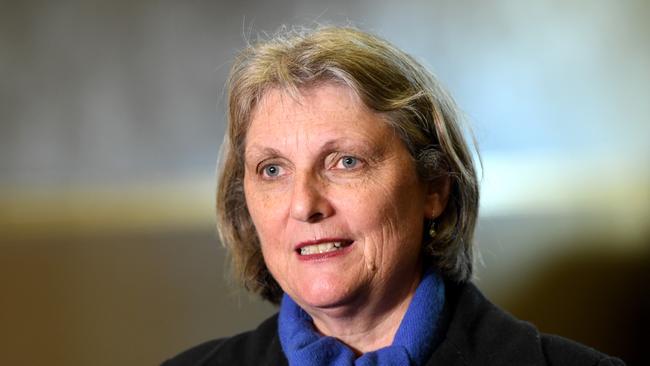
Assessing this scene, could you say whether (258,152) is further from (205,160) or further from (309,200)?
(205,160)

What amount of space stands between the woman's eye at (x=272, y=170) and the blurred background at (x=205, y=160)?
76 centimetres

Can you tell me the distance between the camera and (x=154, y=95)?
2.67 m

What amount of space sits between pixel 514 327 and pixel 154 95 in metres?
1.34

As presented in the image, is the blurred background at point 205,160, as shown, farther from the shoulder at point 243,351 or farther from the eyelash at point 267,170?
the eyelash at point 267,170

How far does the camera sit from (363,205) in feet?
5.61

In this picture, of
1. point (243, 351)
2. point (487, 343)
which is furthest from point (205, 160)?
point (487, 343)

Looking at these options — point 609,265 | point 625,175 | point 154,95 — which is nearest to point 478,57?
point 625,175

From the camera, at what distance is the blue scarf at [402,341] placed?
176 cm

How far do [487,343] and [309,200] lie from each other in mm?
475

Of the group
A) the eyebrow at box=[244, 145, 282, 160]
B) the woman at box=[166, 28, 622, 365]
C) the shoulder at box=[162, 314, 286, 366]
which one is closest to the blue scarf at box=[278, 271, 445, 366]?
the woman at box=[166, 28, 622, 365]

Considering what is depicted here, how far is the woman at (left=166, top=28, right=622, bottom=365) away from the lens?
5.64 ft

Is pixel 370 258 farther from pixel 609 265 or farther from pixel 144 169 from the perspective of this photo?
pixel 609 265

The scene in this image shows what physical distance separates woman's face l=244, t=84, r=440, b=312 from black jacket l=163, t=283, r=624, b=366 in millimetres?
163

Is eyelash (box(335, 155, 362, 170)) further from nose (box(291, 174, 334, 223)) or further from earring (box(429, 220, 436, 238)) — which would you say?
earring (box(429, 220, 436, 238))
